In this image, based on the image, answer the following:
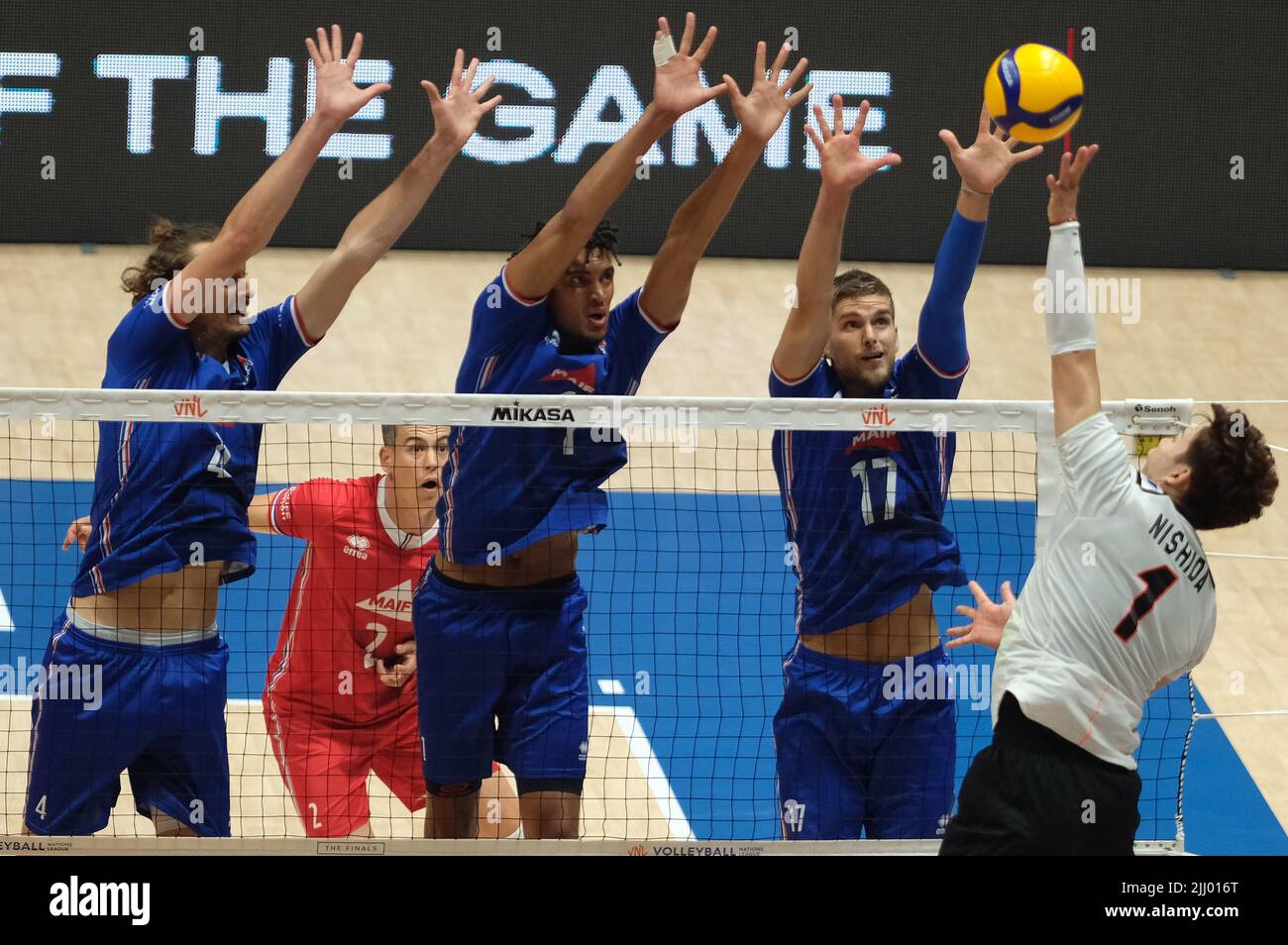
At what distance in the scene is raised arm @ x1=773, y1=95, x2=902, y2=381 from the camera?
5711mm

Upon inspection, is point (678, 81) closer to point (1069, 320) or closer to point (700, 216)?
point (700, 216)

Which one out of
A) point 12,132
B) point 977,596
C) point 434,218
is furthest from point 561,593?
point 12,132

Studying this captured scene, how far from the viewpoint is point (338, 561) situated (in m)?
7.06

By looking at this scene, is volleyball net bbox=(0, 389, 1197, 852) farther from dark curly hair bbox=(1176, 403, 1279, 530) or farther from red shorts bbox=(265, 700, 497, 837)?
dark curly hair bbox=(1176, 403, 1279, 530)

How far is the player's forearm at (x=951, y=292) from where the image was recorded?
5.78 meters

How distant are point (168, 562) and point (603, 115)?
8.43 meters

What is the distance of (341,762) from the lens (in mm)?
6906

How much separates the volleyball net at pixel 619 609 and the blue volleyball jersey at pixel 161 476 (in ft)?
0.15

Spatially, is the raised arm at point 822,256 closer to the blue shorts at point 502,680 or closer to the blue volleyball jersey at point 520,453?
the blue volleyball jersey at point 520,453

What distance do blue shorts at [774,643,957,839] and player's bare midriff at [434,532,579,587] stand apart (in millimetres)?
909

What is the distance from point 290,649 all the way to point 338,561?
0.42 meters

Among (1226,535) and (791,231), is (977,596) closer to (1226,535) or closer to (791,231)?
(1226,535)

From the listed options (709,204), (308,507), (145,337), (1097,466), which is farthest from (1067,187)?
(308,507)

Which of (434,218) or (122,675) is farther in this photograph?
(434,218)
